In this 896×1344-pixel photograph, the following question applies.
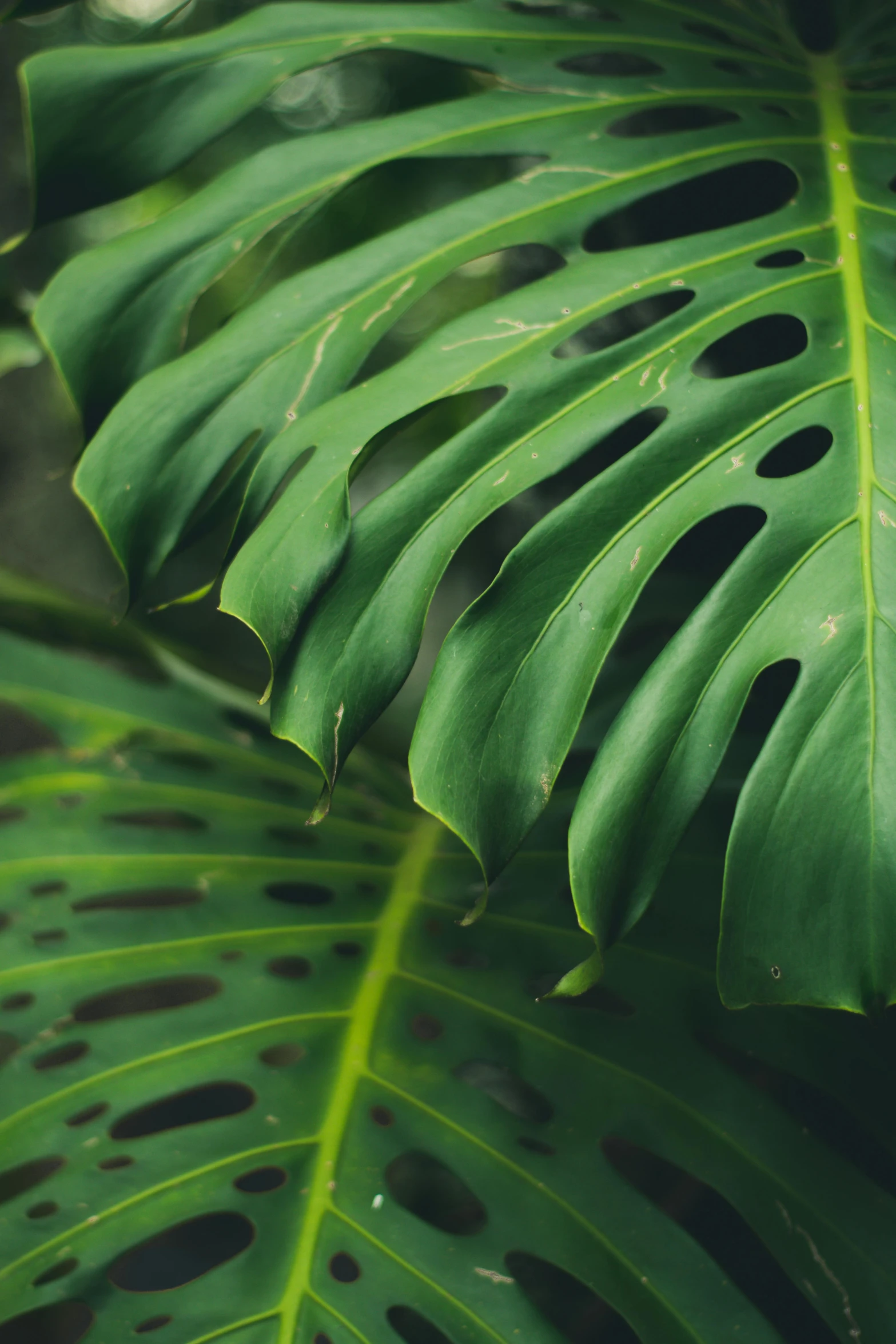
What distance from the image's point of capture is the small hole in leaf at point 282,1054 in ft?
2.26

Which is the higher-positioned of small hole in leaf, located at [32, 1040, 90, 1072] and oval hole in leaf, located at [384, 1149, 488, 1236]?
small hole in leaf, located at [32, 1040, 90, 1072]

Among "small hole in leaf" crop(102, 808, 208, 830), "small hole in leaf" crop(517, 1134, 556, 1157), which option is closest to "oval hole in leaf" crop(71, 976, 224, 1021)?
"small hole in leaf" crop(102, 808, 208, 830)

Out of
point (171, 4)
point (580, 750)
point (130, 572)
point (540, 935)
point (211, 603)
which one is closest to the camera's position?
point (130, 572)

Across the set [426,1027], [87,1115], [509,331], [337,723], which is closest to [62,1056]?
[87,1115]

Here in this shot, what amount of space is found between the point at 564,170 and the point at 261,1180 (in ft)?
2.34

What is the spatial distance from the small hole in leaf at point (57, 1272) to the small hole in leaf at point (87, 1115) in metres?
0.08

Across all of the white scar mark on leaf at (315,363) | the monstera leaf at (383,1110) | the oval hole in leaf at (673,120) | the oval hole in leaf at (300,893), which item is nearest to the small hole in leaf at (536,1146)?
the monstera leaf at (383,1110)

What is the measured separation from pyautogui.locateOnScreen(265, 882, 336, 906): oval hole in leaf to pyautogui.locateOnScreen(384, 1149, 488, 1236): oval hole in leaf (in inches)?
8.4

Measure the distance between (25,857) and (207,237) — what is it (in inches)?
19.5

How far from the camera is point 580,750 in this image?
904mm

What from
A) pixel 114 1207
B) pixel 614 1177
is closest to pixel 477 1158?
pixel 614 1177

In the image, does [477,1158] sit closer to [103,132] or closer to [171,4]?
[103,132]

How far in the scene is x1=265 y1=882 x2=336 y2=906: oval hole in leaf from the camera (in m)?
0.81

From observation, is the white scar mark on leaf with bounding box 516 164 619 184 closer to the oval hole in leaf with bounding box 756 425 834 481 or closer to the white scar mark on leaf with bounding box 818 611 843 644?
the oval hole in leaf with bounding box 756 425 834 481
